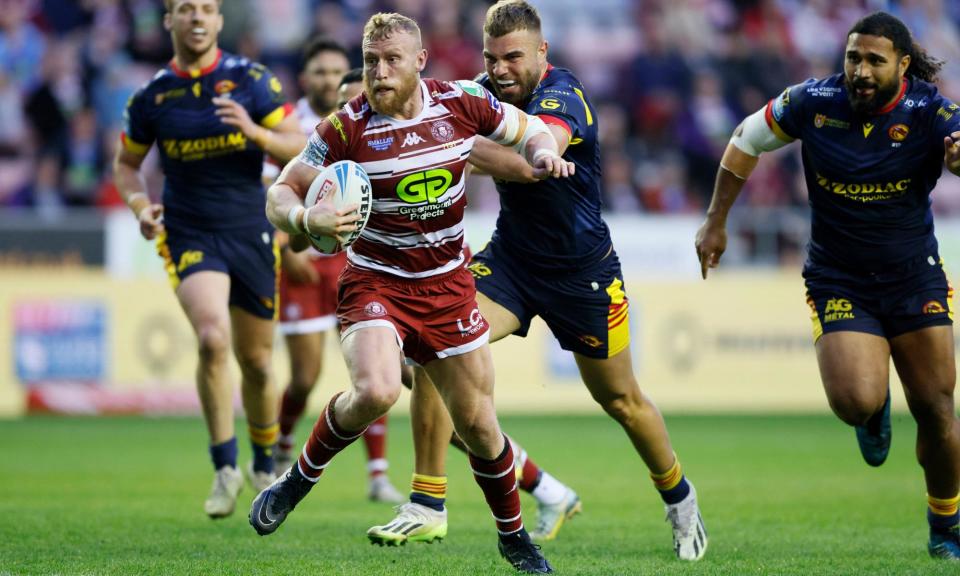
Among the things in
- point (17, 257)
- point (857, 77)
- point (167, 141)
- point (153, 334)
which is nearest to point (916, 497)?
point (857, 77)

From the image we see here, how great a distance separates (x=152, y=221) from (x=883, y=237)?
165 inches

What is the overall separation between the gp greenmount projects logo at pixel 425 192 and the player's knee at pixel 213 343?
2.52 m

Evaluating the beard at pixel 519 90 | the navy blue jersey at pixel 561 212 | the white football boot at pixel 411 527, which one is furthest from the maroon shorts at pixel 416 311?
the beard at pixel 519 90

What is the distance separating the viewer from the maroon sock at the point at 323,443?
20.1ft

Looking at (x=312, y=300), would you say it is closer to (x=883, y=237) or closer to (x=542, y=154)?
(x=542, y=154)

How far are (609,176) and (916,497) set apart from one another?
31.5 ft

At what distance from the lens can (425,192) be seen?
6.17 meters

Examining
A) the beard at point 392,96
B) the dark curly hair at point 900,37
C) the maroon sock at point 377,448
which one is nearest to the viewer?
the beard at point 392,96

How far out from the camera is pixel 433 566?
6426 millimetres

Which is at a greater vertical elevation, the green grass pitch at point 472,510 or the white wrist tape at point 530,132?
the white wrist tape at point 530,132

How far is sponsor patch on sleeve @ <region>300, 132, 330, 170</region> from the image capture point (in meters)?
6.05

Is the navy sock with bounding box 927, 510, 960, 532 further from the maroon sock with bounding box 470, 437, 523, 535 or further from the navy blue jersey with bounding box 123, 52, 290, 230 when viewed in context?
the navy blue jersey with bounding box 123, 52, 290, 230

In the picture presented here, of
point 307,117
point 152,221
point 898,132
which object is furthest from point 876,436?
point 307,117

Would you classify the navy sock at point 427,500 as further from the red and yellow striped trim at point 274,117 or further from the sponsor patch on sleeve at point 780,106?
the red and yellow striped trim at point 274,117
